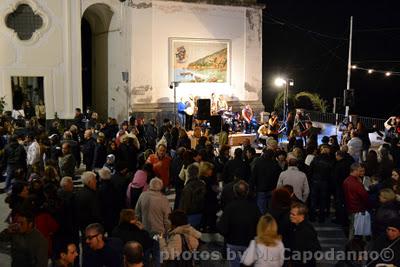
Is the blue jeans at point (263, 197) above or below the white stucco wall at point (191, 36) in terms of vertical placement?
below

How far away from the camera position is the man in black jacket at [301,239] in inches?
220

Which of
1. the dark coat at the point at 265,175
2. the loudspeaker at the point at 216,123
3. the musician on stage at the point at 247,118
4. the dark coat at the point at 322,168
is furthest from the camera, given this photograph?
the musician on stage at the point at 247,118

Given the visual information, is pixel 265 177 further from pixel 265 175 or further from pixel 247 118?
pixel 247 118

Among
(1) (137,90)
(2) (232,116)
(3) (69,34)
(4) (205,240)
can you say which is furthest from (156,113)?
(4) (205,240)

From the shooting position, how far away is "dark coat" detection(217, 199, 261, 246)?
20.7ft

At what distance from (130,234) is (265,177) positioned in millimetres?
3675

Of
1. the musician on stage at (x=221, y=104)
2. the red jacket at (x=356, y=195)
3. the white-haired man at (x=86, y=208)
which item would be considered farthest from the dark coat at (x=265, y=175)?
the musician on stage at (x=221, y=104)

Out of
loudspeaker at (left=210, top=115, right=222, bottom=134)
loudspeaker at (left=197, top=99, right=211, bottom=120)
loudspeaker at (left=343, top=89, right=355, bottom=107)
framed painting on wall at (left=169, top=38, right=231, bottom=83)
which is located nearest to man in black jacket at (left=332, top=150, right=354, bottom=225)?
loudspeaker at (left=343, top=89, right=355, bottom=107)

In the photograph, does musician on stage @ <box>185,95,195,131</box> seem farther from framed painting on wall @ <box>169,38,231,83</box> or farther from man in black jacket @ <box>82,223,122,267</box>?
man in black jacket @ <box>82,223,122,267</box>

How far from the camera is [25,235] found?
548 centimetres

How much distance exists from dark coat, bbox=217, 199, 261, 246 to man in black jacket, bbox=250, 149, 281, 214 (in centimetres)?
253

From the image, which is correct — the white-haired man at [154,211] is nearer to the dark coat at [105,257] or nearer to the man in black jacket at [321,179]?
the dark coat at [105,257]

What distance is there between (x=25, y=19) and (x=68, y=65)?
2.53 m

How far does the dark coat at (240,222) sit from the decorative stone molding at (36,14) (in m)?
17.5
